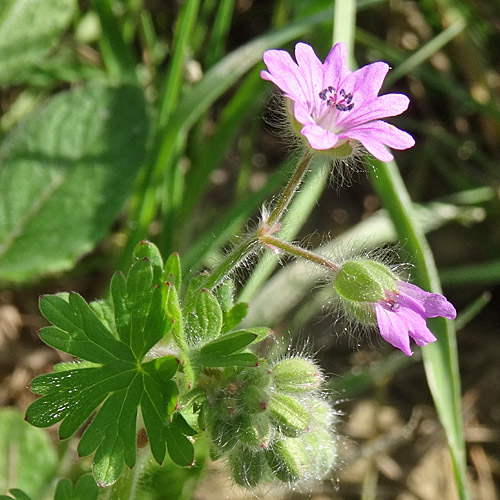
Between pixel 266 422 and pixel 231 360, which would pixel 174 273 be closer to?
pixel 231 360

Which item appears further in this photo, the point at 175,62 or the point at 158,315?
the point at 175,62

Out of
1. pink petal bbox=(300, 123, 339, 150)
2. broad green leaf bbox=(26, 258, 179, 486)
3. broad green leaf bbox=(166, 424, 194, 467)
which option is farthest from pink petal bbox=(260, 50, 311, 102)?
broad green leaf bbox=(166, 424, 194, 467)

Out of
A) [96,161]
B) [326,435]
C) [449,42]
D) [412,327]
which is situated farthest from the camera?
[449,42]

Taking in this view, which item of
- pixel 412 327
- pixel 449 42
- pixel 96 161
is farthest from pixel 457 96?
pixel 412 327

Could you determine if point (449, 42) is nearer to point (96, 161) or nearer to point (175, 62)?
point (175, 62)

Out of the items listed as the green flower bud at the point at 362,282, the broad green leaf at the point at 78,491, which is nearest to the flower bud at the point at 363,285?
the green flower bud at the point at 362,282

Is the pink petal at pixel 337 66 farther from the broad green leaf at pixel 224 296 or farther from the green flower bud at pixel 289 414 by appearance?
the green flower bud at pixel 289 414
